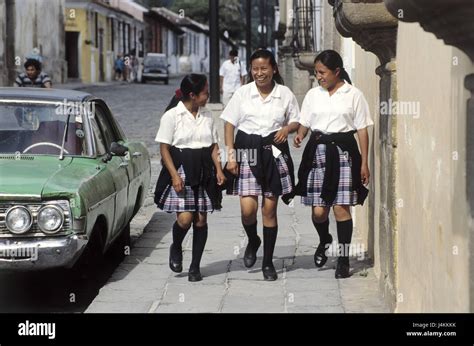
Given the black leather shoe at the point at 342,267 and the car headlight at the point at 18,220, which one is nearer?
the car headlight at the point at 18,220

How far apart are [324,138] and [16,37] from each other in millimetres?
33341

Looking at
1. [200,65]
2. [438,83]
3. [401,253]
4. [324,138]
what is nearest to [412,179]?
[401,253]

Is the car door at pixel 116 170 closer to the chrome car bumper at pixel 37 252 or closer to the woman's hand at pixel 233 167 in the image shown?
the woman's hand at pixel 233 167

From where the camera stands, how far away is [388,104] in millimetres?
7125

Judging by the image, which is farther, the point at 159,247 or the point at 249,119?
the point at 159,247

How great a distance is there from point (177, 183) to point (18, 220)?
1.22 meters

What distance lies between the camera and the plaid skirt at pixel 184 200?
813 centimetres

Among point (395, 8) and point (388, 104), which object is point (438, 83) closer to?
point (395, 8)

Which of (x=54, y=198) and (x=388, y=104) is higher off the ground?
(x=388, y=104)

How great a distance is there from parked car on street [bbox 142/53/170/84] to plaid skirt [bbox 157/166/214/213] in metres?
51.0

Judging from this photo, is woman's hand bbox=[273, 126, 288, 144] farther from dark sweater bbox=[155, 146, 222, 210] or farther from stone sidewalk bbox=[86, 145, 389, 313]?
stone sidewalk bbox=[86, 145, 389, 313]

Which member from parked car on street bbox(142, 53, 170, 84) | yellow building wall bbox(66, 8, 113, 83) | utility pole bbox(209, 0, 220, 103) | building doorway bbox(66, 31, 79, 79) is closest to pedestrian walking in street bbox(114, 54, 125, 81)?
parked car on street bbox(142, 53, 170, 84)

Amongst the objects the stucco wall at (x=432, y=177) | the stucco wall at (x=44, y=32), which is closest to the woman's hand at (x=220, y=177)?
the stucco wall at (x=432, y=177)

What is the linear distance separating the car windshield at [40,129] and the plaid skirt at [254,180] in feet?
4.51
